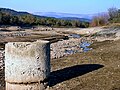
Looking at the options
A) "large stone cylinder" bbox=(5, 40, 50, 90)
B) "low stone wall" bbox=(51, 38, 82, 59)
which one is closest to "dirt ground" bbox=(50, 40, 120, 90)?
"large stone cylinder" bbox=(5, 40, 50, 90)

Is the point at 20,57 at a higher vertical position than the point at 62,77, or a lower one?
higher

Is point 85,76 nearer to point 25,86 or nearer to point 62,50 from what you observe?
point 25,86

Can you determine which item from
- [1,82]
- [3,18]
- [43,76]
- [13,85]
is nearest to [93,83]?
[43,76]

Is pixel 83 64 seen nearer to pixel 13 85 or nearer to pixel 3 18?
pixel 13 85

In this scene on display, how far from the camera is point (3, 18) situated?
127m

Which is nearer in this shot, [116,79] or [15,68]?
[15,68]

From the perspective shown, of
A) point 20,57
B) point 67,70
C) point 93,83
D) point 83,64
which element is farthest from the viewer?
point 83,64

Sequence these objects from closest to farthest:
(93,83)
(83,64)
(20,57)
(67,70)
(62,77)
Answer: (20,57)
(93,83)
(62,77)
(67,70)
(83,64)

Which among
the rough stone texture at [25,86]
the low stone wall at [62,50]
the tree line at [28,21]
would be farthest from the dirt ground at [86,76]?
the tree line at [28,21]

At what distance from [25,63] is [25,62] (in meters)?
0.04

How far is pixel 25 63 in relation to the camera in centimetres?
1476

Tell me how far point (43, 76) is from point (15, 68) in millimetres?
1240

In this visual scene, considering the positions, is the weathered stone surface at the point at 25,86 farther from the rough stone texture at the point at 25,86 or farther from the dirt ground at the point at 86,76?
the dirt ground at the point at 86,76

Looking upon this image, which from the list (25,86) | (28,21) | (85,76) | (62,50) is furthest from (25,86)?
(28,21)
